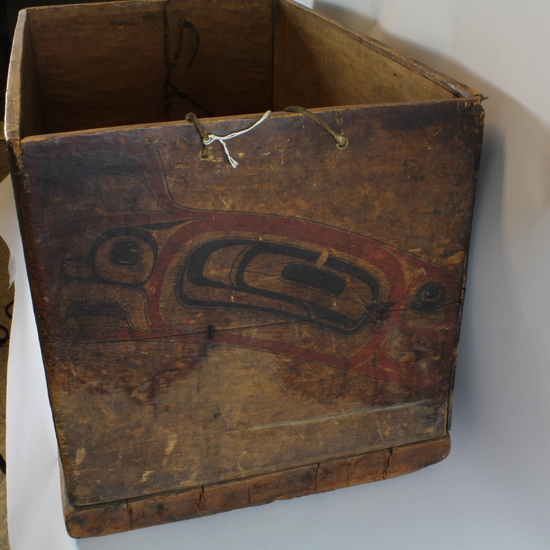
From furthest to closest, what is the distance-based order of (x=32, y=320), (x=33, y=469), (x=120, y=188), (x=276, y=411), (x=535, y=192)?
1. (x=32, y=320)
2. (x=33, y=469)
3. (x=276, y=411)
4. (x=535, y=192)
5. (x=120, y=188)

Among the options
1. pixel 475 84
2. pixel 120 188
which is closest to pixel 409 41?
pixel 475 84

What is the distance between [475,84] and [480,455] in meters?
0.62

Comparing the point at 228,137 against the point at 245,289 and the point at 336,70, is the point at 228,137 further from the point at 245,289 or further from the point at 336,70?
the point at 336,70

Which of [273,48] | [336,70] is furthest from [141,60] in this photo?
[336,70]

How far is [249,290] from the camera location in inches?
36.7

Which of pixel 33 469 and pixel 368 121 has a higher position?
pixel 368 121

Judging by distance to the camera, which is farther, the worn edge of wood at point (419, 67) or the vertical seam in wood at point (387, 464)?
the vertical seam in wood at point (387, 464)

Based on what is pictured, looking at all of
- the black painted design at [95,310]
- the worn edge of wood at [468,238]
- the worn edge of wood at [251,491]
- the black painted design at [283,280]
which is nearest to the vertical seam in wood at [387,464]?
the worn edge of wood at [251,491]

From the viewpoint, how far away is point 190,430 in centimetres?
102

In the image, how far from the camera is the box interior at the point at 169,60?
1.62 metres

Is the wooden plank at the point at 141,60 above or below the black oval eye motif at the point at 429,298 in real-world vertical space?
above

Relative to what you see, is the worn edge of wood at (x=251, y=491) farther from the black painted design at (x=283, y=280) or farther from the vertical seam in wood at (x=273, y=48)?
the vertical seam in wood at (x=273, y=48)

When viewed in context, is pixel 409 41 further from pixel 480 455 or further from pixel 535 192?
pixel 480 455

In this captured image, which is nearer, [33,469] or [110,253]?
[110,253]
